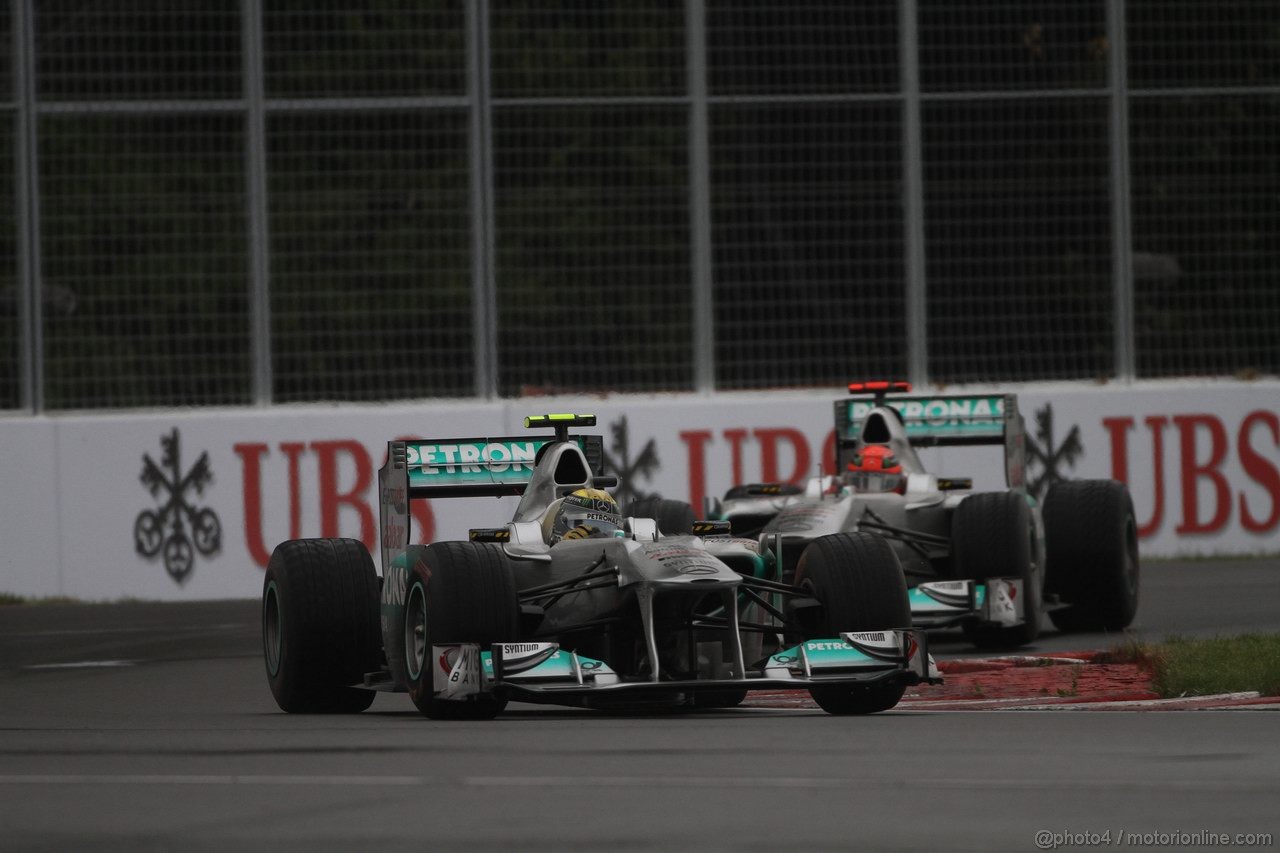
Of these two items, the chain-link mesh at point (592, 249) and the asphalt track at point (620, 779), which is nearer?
the asphalt track at point (620, 779)

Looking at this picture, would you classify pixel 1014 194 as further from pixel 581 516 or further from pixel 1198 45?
pixel 581 516

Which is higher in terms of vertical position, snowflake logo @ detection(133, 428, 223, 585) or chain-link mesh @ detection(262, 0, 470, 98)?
chain-link mesh @ detection(262, 0, 470, 98)

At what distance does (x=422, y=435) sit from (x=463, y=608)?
43.0 feet

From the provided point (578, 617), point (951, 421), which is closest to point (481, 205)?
point (951, 421)

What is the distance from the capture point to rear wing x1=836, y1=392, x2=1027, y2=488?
1861cm

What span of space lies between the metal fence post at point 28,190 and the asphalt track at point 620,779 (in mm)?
12307

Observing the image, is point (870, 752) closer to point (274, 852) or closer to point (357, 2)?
point (274, 852)

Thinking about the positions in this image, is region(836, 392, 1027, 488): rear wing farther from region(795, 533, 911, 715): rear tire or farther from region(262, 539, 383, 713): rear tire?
region(262, 539, 383, 713): rear tire

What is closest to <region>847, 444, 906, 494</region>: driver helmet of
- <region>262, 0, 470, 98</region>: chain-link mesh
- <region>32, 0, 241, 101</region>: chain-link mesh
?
<region>262, 0, 470, 98</region>: chain-link mesh

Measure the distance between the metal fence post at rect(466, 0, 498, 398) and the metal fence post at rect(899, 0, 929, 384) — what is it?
4546 millimetres

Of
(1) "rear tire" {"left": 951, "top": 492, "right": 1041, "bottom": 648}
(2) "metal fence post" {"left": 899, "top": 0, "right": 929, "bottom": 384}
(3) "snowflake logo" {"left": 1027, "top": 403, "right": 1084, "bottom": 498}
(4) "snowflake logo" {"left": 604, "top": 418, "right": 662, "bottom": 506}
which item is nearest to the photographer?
(1) "rear tire" {"left": 951, "top": 492, "right": 1041, "bottom": 648}

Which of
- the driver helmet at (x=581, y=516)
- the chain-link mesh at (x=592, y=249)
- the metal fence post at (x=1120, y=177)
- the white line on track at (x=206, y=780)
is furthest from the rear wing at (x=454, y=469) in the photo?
the metal fence post at (x=1120, y=177)

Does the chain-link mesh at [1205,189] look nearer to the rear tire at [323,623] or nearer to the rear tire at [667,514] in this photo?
the rear tire at [667,514]

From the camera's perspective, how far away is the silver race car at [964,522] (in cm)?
1628
